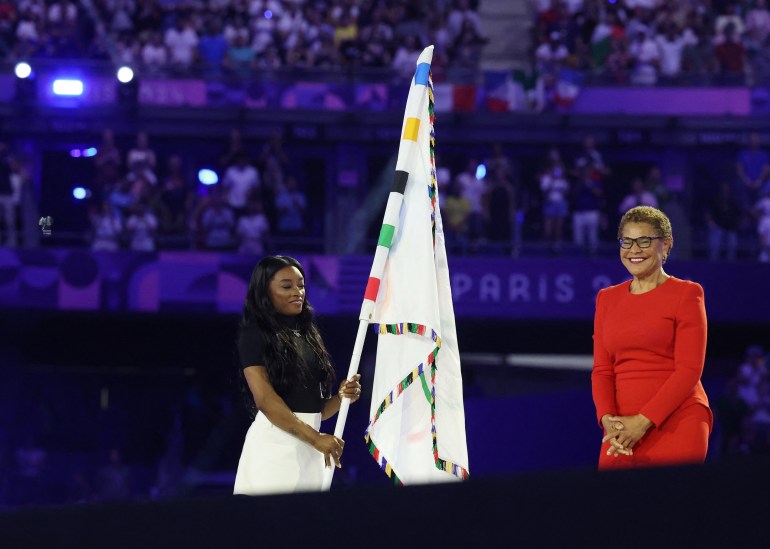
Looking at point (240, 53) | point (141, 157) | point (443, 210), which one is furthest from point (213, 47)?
point (443, 210)

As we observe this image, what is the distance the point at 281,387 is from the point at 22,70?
40.1ft

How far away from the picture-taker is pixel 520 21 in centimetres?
1755

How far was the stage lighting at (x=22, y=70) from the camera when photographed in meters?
15.1

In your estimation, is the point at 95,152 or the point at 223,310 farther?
the point at 95,152

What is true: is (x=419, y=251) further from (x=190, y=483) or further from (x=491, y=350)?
(x=491, y=350)

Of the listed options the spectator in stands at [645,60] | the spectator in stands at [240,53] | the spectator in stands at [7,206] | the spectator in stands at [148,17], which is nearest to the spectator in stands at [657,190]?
the spectator in stands at [645,60]

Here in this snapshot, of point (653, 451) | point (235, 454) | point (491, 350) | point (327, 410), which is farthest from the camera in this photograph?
point (491, 350)

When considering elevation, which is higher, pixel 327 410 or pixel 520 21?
pixel 520 21

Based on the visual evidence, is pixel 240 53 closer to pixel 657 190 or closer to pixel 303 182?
pixel 303 182

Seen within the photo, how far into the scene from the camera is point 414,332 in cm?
440

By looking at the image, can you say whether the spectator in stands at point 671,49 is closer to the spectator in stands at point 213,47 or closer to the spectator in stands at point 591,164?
the spectator in stands at point 591,164

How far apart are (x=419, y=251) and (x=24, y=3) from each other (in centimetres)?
1288

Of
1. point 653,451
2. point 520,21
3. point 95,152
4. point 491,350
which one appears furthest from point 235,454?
point 653,451

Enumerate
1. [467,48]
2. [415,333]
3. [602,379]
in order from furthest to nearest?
[467,48] < [415,333] < [602,379]
